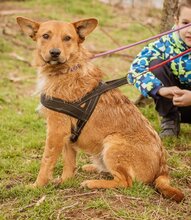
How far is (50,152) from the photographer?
14.5ft

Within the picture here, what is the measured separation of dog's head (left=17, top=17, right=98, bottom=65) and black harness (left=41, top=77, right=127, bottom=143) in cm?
40

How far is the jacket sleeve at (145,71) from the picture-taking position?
5.39 metres

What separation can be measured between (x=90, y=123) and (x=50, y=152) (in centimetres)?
49

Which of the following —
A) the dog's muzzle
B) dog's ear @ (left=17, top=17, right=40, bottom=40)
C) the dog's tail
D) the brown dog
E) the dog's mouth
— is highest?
dog's ear @ (left=17, top=17, right=40, bottom=40)

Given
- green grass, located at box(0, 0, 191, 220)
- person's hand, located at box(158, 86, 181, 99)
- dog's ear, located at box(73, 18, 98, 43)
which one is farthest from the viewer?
person's hand, located at box(158, 86, 181, 99)

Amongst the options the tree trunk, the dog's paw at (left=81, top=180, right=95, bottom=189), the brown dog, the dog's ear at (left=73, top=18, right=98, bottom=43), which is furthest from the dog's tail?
the tree trunk

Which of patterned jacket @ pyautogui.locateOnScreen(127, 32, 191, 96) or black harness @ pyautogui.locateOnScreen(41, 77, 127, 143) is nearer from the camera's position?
black harness @ pyautogui.locateOnScreen(41, 77, 127, 143)

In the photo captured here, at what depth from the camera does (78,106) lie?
4434 mm

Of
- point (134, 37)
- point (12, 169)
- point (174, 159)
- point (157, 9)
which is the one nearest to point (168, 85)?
point (174, 159)

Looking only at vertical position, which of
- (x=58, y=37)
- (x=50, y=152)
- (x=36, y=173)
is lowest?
(x=36, y=173)

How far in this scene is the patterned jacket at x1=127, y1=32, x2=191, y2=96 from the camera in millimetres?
5426

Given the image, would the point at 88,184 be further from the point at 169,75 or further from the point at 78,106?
the point at 169,75

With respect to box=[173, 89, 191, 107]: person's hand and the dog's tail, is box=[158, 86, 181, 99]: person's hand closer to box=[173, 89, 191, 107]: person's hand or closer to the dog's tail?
box=[173, 89, 191, 107]: person's hand

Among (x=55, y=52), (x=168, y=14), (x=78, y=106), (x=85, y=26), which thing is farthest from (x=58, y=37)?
(x=168, y=14)
